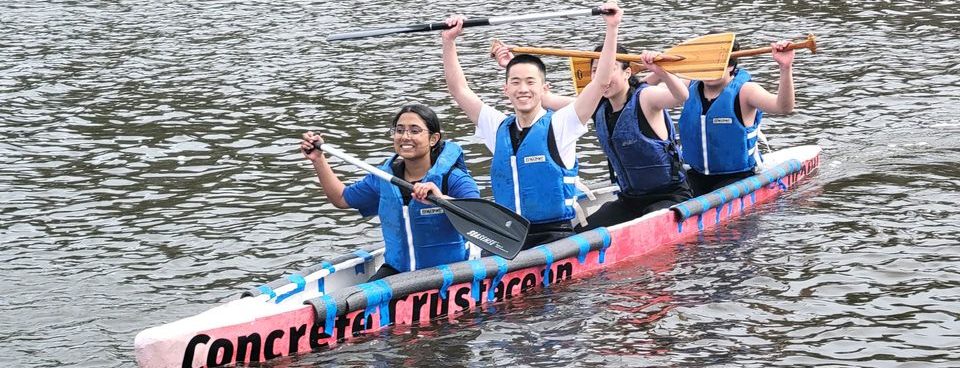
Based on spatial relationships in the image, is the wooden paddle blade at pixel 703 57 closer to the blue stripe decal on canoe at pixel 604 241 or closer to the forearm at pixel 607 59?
the blue stripe decal on canoe at pixel 604 241

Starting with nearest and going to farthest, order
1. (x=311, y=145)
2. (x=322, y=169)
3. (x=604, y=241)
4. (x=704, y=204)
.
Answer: (x=311, y=145) → (x=322, y=169) → (x=604, y=241) → (x=704, y=204)

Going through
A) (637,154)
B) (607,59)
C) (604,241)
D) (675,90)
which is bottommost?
(604,241)

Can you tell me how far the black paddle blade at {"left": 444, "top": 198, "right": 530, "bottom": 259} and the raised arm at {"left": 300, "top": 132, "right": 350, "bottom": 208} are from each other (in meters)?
0.83

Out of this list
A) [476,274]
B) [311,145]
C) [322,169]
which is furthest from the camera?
[476,274]

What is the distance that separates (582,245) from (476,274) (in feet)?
3.68

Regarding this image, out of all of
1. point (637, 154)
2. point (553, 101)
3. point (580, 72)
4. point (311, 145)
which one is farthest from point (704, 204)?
point (311, 145)

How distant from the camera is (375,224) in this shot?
38.3 ft

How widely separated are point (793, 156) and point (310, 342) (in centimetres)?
650

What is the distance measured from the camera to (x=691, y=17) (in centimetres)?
2284

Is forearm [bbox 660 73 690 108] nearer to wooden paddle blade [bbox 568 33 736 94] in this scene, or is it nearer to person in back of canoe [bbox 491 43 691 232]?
person in back of canoe [bbox 491 43 691 232]

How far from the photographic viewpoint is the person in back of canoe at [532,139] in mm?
9094

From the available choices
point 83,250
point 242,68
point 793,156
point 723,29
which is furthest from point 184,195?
point 723,29

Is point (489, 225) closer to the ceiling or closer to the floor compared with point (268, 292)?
closer to the ceiling

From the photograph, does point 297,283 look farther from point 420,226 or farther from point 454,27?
point 454,27
